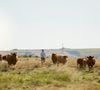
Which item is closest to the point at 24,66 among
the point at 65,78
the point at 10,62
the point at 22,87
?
the point at 10,62

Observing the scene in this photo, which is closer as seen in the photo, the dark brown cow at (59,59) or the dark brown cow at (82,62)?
the dark brown cow at (82,62)

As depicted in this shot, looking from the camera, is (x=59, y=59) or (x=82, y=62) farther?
(x=59, y=59)

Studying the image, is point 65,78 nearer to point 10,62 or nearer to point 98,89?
point 98,89

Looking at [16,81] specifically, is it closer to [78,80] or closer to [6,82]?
[6,82]

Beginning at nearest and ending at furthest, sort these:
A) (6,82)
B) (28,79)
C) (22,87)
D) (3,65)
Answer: (22,87) → (6,82) → (28,79) → (3,65)

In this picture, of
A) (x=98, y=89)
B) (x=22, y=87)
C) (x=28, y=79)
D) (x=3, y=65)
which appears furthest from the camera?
(x=3, y=65)

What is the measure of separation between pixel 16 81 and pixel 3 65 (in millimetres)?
15096

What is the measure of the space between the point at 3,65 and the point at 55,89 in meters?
19.9

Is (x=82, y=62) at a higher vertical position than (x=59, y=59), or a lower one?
lower

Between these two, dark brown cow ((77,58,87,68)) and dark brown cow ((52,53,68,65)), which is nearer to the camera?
dark brown cow ((77,58,87,68))

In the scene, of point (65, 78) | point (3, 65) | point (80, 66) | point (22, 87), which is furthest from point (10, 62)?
point (22, 87)

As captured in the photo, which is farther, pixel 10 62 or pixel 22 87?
pixel 10 62

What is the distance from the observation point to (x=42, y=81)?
76.6 ft

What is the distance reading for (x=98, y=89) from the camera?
18.0 m
